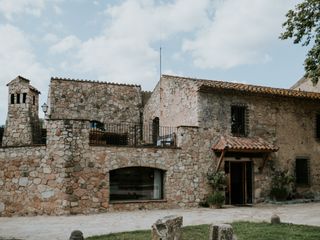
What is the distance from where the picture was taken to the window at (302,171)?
20219 millimetres

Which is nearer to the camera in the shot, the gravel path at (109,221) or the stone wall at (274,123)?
the gravel path at (109,221)


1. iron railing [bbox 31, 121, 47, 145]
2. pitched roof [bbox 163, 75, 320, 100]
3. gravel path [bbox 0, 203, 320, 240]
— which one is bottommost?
gravel path [bbox 0, 203, 320, 240]

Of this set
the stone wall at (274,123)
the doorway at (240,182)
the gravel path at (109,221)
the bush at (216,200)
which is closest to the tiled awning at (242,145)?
the stone wall at (274,123)

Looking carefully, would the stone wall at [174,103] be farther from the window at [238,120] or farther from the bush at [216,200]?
the bush at [216,200]

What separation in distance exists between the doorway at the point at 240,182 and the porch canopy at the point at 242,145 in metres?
0.95

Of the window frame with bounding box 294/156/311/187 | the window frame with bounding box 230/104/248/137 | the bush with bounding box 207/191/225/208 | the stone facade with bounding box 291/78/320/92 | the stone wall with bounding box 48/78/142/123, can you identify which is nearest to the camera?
the bush with bounding box 207/191/225/208

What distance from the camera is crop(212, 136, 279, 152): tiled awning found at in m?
17.5

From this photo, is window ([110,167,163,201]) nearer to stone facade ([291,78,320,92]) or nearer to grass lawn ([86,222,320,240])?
grass lawn ([86,222,320,240])

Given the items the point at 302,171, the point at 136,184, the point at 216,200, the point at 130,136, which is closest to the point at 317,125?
the point at 302,171

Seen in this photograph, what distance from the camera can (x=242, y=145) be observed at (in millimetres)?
17734

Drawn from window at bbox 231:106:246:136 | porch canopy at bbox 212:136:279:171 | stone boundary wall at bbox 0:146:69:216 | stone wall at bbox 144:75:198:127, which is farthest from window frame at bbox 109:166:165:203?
window at bbox 231:106:246:136

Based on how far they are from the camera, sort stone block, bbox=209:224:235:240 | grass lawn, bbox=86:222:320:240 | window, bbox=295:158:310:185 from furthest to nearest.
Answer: window, bbox=295:158:310:185 → grass lawn, bbox=86:222:320:240 → stone block, bbox=209:224:235:240

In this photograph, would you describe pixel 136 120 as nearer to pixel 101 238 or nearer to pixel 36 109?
pixel 36 109

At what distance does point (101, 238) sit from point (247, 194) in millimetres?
11231
